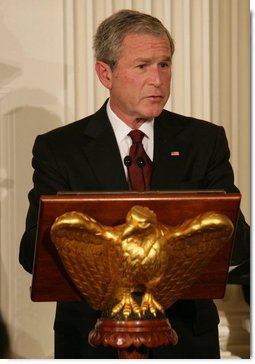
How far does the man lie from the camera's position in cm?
329

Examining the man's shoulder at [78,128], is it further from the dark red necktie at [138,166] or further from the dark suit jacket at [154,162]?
the dark red necktie at [138,166]

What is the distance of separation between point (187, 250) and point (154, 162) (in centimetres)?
64

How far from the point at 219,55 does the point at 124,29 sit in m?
1.26

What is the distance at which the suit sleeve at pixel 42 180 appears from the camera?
319cm

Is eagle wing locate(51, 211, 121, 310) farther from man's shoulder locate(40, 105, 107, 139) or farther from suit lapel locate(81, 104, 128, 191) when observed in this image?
man's shoulder locate(40, 105, 107, 139)

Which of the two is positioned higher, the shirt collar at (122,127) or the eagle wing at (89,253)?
the shirt collar at (122,127)

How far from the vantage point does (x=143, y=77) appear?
3326 millimetres

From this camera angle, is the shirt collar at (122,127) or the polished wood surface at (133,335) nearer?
the polished wood surface at (133,335)

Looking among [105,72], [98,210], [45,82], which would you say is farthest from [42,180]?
[45,82]

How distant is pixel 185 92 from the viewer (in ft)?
15.0

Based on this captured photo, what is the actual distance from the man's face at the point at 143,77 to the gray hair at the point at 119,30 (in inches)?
0.8

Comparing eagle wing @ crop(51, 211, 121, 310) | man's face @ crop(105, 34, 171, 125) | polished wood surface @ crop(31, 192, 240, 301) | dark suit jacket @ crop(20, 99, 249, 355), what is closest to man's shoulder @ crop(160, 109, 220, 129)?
dark suit jacket @ crop(20, 99, 249, 355)

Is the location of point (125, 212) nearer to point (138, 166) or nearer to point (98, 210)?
point (98, 210)

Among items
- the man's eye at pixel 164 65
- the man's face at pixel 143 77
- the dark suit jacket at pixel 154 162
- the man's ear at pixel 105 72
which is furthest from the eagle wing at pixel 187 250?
the man's ear at pixel 105 72
